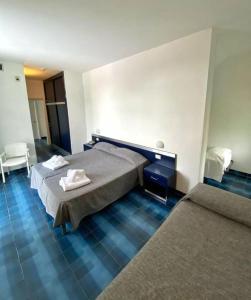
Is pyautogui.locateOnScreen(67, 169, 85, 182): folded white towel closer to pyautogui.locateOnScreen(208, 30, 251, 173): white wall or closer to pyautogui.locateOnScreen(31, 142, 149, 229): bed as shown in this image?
pyautogui.locateOnScreen(31, 142, 149, 229): bed

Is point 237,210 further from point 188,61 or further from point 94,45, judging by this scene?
point 94,45

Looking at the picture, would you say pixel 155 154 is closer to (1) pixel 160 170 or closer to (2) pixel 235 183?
(1) pixel 160 170

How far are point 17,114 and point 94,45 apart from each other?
252cm

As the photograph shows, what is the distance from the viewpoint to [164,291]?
2.81 ft

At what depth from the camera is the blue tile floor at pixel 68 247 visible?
1453 millimetres

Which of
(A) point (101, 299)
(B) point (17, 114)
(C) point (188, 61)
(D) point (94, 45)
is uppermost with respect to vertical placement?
(D) point (94, 45)

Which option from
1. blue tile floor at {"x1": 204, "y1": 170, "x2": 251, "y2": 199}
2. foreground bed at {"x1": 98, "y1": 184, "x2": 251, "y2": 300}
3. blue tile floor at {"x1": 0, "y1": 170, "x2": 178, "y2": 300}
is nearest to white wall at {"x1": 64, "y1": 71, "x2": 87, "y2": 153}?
blue tile floor at {"x1": 0, "y1": 170, "x2": 178, "y2": 300}

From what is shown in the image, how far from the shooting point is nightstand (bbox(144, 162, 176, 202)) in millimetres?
2518

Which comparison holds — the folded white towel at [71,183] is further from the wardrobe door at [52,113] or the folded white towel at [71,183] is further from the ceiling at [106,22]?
the wardrobe door at [52,113]

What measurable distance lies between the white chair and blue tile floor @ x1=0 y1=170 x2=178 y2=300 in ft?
3.03

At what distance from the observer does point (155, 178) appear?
8.64ft

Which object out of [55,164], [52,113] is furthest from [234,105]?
[52,113]

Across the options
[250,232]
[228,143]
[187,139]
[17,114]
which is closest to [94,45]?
[187,139]

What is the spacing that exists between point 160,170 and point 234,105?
221 cm
